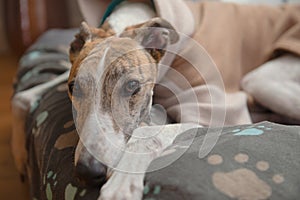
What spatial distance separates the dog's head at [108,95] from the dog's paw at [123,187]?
0.03 metres

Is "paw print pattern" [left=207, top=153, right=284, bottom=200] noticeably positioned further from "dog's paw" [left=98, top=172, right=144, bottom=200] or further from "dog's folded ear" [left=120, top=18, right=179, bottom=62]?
"dog's folded ear" [left=120, top=18, right=179, bottom=62]

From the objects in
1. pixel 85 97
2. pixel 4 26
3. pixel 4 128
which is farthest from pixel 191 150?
pixel 4 26

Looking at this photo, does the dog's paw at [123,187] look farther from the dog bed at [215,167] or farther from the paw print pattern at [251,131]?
the paw print pattern at [251,131]

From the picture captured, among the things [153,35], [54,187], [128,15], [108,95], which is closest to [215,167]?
[108,95]

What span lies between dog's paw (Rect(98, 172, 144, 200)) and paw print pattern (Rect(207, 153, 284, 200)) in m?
0.14

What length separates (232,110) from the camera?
5.08 ft

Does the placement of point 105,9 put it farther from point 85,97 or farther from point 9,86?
point 9,86

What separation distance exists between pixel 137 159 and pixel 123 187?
9 cm

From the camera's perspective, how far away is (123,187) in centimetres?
95

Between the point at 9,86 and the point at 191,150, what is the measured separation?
2.32 metres

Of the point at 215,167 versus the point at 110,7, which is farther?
A: the point at 110,7

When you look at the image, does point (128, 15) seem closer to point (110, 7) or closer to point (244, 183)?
point (110, 7)

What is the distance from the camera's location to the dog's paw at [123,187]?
937 millimetres

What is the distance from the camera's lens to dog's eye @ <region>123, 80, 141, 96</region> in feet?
3.63
